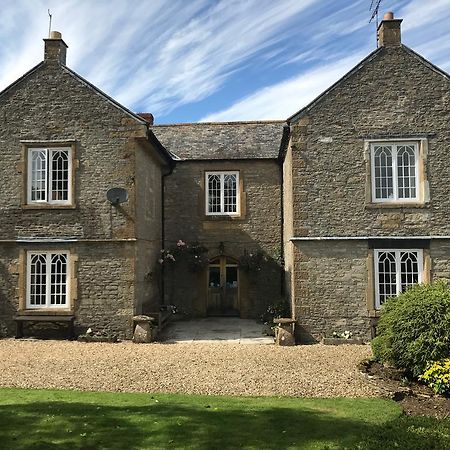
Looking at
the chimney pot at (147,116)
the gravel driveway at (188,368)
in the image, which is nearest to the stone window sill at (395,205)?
the gravel driveway at (188,368)

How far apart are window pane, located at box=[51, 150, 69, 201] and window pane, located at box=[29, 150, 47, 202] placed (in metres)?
0.26

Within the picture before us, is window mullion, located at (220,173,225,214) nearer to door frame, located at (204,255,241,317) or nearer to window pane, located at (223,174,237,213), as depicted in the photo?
window pane, located at (223,174,237,213)

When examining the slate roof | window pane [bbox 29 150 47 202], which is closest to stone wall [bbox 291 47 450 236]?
the slate roof

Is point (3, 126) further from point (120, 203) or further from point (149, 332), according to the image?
point (149, 332)

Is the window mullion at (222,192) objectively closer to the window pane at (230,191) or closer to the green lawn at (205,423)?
the window pane at (230,191)

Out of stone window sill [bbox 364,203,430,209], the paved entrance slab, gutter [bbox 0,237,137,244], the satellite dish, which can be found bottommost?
the paved entrance slab

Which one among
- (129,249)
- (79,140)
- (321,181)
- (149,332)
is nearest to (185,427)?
(149,332)

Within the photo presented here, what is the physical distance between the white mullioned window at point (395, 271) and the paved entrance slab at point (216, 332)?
3.50m

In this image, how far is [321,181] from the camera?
13.1m

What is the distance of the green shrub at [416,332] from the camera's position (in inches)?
336

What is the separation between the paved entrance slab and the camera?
43.6 feet

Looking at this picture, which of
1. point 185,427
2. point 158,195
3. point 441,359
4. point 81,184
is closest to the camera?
point 185,427

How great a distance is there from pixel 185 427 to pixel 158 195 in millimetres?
11743

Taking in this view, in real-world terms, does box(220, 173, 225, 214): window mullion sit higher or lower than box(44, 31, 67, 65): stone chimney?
lower
